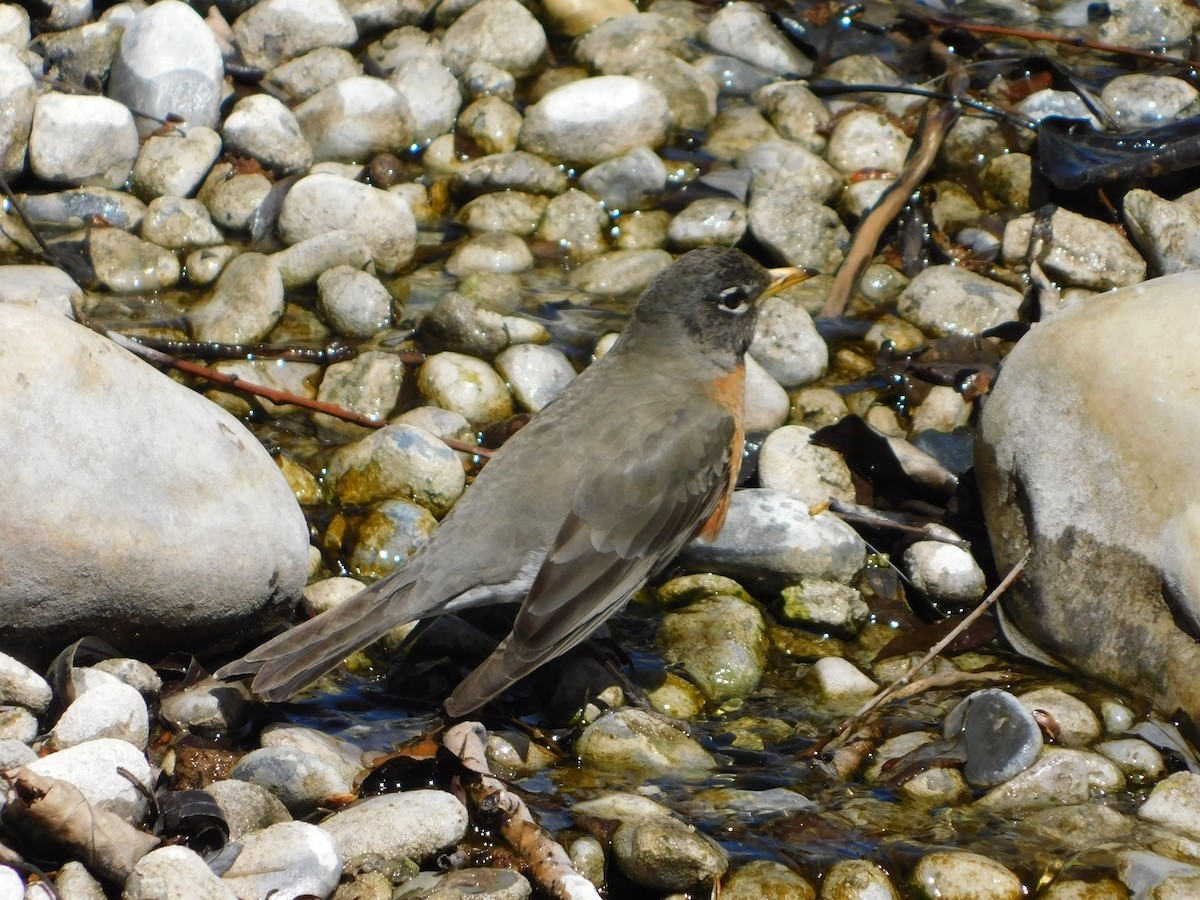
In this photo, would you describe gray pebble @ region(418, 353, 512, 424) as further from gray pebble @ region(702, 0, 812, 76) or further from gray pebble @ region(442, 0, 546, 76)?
gray pebble @ region(702, 0, 812, 76)

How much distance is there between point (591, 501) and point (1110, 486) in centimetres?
189

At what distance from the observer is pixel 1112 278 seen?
285 inches

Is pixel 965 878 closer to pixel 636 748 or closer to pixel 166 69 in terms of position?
pixel 636 748

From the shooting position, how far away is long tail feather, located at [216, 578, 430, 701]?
443 centimetres

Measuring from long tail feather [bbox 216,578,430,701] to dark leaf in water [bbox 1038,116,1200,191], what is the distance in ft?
15.2

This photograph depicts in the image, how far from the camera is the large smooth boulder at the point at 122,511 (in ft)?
14.0

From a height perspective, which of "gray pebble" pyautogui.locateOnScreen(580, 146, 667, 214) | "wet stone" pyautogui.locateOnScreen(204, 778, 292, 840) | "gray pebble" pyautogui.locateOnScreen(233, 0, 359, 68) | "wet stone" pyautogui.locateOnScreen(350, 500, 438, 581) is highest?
"gray pebble" pyautogui.locateOnScreen(233, 0, 359, 68)

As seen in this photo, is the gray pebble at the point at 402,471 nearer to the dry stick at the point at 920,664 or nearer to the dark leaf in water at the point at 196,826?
the dry stick at the point at 920,664

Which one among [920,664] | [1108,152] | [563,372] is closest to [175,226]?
[563,372]

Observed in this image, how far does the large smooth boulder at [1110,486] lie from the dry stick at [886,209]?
1.70m

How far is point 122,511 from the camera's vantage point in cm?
445

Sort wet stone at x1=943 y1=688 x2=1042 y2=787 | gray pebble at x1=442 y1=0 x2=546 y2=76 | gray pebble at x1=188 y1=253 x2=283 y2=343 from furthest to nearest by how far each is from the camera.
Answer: gray pebble at x1=442 y1=0 x2=546 y2=76, gray pebble at x1=188 y1=253 x2=283 y2=343, wet stone at x1=943 y1=688 x2=1042 y2=787

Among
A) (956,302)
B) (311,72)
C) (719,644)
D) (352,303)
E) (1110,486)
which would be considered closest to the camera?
(1110,486)

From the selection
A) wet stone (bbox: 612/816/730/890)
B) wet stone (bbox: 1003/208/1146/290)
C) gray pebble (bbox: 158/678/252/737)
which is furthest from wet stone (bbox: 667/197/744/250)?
wet stone (bbox: 612/816/730/890)
